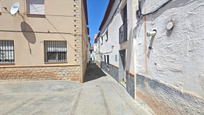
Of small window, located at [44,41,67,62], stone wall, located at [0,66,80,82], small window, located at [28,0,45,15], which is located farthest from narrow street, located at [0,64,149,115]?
small window, located at [28,0,45,15]

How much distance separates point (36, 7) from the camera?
6043 millimetres

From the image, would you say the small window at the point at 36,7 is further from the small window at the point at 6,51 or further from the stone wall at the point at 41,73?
the stone wall at the point at 41,73

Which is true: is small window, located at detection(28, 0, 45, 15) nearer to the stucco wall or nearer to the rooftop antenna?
the rooftop antenna

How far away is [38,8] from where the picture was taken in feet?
19.9

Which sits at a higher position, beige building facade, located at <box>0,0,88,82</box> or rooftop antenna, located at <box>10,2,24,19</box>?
rooftop antenna, located at <box>10,2,24,19</box>

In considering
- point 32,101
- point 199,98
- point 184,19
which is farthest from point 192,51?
point 32,101

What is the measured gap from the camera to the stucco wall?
173cm

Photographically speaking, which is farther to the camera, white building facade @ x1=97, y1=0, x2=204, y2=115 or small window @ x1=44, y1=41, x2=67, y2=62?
small window @ x1=44, y1=41, x2=67, y2=62

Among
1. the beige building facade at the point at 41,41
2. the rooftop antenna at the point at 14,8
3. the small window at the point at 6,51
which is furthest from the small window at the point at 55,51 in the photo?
the rooftop antenna at the point at 14,8

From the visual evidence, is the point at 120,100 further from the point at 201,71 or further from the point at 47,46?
the point at 47,46

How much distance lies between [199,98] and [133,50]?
8.77 ft

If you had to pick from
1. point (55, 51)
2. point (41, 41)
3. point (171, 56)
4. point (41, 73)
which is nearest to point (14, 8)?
point (41, 41)

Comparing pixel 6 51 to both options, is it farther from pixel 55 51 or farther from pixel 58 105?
pixel 58 105

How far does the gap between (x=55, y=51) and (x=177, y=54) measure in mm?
6677
